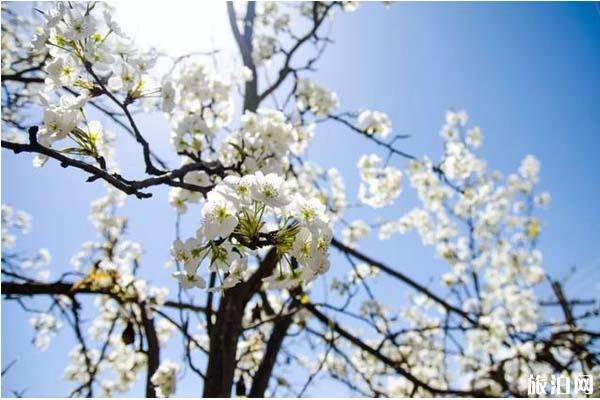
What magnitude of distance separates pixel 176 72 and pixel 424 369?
7.04m

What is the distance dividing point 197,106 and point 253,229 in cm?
204

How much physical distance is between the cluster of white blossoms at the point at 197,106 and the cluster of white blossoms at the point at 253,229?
1.30 metres

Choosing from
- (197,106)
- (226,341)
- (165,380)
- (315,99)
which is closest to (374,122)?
(315,99)

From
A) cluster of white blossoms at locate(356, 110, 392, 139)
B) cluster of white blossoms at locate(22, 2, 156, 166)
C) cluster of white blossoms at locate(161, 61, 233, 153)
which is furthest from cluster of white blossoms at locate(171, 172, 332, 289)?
cluster of white blossoms at locate(356, 110, 392, 139)

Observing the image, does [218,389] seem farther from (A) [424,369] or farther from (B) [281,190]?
(A) [424,369]

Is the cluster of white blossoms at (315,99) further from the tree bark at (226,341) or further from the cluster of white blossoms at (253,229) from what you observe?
the cluster of white blossoms at (253,229)

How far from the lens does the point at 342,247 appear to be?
433 centimetres

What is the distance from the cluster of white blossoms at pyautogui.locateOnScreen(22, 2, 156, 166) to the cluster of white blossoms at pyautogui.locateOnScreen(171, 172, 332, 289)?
1.67ft

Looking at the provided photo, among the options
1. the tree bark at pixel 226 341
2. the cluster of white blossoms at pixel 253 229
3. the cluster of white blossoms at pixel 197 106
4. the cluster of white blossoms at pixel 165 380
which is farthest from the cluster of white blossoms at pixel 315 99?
the cluster of white blossoms at pixel 253 229

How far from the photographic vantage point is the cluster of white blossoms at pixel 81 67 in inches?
55.8

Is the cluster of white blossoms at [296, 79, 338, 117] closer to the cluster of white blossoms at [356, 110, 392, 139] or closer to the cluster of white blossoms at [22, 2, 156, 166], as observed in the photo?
the cluster of white blossoms at [356, 110, 392, 139]

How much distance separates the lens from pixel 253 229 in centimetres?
122

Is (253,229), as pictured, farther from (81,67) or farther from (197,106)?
(197,106)

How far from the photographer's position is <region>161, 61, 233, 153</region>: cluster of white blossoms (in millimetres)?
2662
